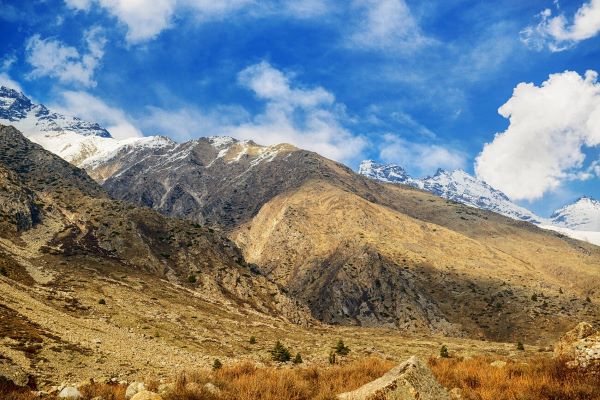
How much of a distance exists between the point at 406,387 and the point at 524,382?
5.10m

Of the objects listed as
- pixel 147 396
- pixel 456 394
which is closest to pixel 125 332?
pixel 147 396

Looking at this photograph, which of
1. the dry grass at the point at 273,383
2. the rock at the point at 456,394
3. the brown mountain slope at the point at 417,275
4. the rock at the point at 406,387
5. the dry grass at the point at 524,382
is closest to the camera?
the rock at the point at 406,387

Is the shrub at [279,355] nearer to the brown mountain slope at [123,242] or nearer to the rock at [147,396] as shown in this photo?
the rock at [147,396]

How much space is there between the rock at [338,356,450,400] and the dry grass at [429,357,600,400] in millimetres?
2393

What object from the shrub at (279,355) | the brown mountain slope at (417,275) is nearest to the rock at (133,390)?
the shrub at (279,355)

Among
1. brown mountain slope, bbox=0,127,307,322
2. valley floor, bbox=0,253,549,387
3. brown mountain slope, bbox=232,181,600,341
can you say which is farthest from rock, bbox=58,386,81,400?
brown mountain slope, bbox=232,181,600,341

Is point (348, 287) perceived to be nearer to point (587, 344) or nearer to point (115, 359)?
point (115, 359)

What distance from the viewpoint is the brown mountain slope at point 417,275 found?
420ft

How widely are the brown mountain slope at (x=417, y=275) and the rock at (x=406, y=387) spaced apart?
12171 centimetres

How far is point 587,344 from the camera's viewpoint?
14.7m

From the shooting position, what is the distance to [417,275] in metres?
150

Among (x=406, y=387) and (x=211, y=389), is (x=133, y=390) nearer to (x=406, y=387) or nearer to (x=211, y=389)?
(x=211, y=389)

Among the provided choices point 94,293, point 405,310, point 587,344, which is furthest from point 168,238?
point 587,344

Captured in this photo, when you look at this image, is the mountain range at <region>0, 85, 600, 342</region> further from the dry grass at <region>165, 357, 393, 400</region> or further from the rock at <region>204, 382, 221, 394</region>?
the rock at <region>204, 382, 221, 394</region>
